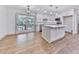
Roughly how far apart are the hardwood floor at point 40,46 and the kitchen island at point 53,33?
0.14 meters

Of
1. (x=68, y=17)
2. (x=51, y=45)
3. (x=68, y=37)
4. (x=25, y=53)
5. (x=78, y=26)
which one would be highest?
(x=68, y=17)

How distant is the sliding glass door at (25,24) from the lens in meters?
2.85

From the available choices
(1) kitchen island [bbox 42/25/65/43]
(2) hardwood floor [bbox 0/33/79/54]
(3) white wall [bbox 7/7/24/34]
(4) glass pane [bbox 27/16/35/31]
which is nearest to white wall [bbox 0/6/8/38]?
(3) white wall [bbox 7/7/24/34]

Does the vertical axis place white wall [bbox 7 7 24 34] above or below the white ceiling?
below

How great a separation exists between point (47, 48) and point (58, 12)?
3.27ft

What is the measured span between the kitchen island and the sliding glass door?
1.09 ft

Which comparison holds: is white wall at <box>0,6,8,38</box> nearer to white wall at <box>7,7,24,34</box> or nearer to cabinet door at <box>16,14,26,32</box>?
white wall at <box>7,7,24,34</box>

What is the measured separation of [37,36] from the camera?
290 cm

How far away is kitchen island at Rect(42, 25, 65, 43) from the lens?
2.90m

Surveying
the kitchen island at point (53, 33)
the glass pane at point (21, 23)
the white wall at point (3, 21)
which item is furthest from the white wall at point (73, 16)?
the white wall at point (3, 21)

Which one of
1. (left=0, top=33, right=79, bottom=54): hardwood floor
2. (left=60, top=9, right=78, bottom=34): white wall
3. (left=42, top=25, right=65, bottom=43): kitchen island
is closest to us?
(left=60, top=9, right=78, bottom=34): white wall

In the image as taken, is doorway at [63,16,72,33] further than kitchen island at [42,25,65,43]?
No
